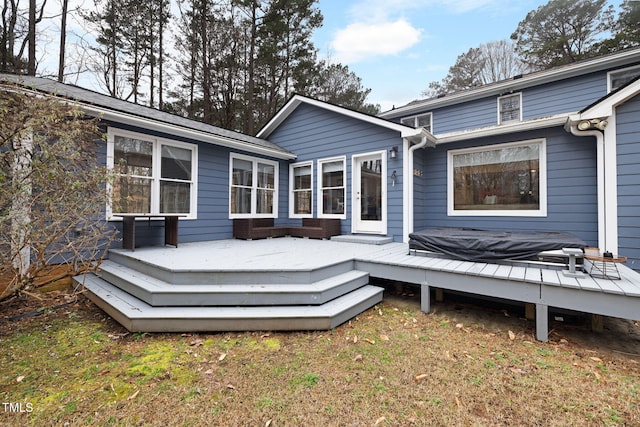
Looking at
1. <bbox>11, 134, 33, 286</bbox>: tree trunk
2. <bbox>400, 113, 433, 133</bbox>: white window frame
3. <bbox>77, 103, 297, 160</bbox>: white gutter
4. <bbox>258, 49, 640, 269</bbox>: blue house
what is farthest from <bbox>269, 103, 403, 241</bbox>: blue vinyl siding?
<bbox>11, 134, 33, 286</bbox>: tree trunk

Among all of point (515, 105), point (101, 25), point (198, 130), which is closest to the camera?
point (198, 130)

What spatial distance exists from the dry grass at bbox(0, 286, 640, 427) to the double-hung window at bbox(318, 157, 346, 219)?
14.2 ft

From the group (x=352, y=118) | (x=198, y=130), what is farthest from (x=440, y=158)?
(x=198, y=130)

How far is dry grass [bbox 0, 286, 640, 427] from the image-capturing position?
5.77ft

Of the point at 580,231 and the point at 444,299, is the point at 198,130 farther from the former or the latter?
the point at 580,231

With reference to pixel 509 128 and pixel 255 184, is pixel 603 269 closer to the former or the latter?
pixel 509 128

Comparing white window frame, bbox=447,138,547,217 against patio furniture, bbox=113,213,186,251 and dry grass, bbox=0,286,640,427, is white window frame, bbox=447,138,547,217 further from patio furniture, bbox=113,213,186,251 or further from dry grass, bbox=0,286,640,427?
patio furniture, bbox=113,213,186,251

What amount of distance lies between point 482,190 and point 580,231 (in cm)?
175

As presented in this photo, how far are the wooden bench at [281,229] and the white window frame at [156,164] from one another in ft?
3.58

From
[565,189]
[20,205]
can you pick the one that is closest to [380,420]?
[20,205]

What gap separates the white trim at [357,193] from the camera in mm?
6430

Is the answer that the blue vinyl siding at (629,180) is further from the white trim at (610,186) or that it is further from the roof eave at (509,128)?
the roof eave at (509,128)

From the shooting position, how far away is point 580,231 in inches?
192

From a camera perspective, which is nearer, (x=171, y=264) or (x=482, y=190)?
(x=171, y=264)
